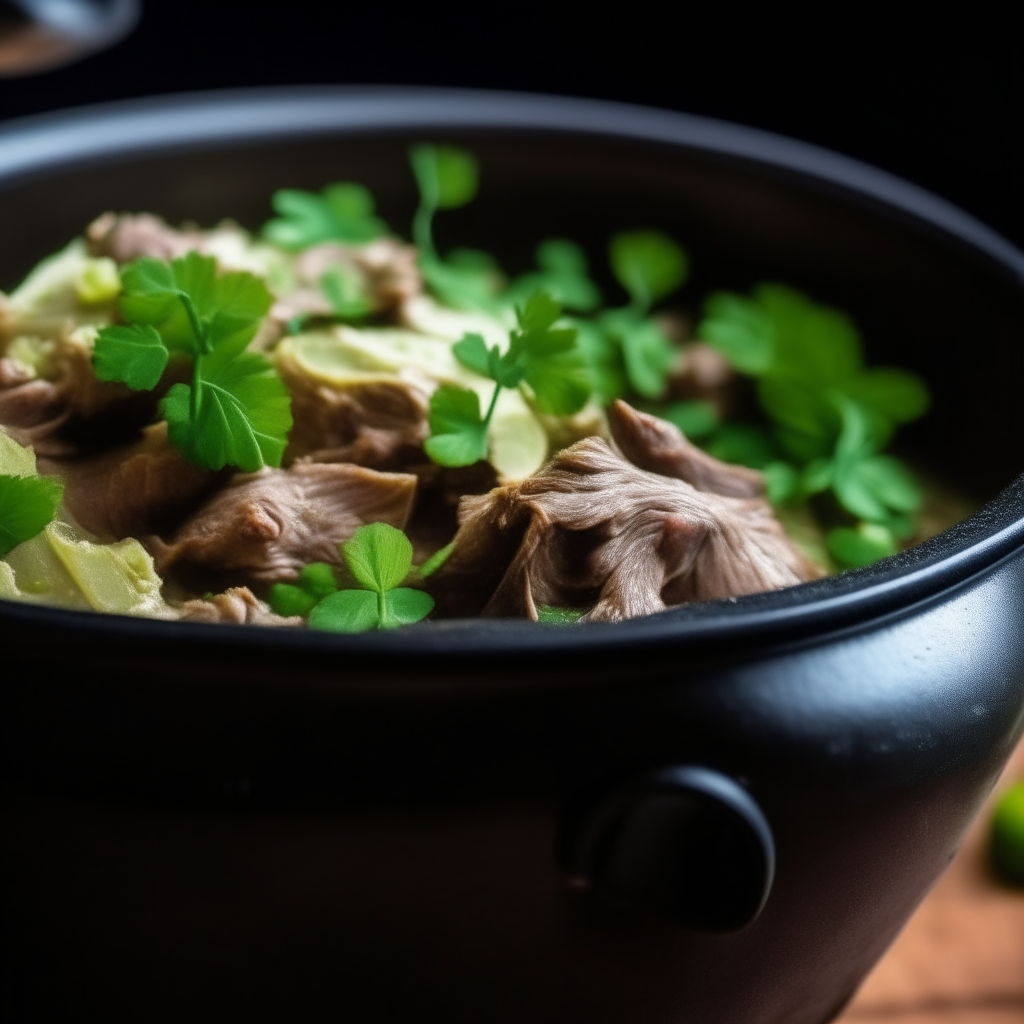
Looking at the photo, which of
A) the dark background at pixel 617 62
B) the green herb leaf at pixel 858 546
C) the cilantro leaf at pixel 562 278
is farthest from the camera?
the dark background at pixel 617 62

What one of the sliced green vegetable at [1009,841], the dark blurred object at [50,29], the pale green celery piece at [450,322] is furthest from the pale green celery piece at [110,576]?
the sliced green vegetable at [1009,841]

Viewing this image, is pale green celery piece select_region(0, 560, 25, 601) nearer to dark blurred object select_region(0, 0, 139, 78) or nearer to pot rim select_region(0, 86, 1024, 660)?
pot rim select_region(0, 86, 1024, 660)

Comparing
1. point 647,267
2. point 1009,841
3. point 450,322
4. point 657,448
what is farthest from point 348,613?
point 1009,841

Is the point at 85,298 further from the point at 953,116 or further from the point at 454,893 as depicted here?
the point at 953,116

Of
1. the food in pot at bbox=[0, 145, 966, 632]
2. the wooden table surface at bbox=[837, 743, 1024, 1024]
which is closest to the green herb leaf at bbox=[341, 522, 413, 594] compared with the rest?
the food in pot at bbox=[0, 145, 966, 632]

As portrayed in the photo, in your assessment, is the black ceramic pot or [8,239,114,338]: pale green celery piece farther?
[8,239,114,338]: pale green celery piece

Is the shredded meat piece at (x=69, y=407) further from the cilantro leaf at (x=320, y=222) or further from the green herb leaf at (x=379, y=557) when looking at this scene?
the cilantro leaf at (x=320, y=222)

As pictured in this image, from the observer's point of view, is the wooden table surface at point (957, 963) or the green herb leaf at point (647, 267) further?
the green herb leaf at point (647, 267)

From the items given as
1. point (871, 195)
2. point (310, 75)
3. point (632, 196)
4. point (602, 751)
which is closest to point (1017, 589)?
point (602, 751)
